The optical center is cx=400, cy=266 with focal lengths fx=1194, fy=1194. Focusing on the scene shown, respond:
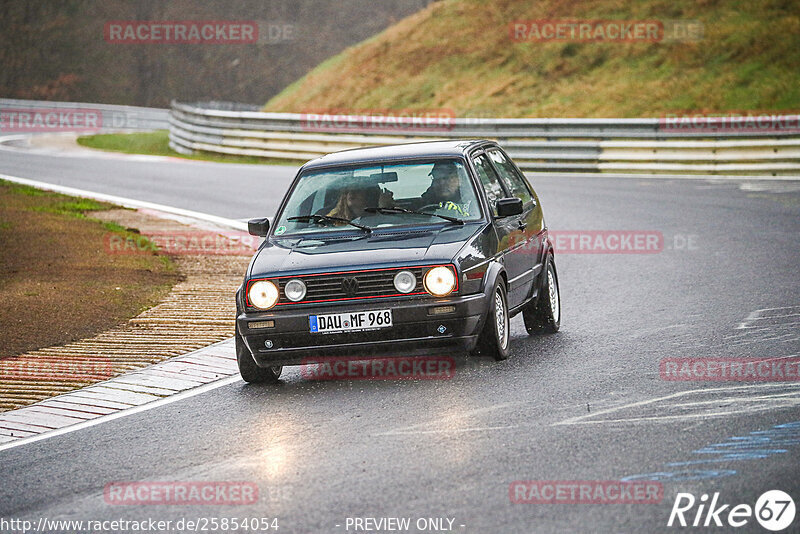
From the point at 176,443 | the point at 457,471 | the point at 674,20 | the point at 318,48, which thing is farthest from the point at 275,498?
the point at 318,48

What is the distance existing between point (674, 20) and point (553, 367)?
102 feet

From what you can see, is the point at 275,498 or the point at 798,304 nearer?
the point at 275,498

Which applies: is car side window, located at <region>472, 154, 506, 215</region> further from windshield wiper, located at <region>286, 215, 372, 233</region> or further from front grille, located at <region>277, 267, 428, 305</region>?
front grille, located at <region>277, 267, 428, 305</region>

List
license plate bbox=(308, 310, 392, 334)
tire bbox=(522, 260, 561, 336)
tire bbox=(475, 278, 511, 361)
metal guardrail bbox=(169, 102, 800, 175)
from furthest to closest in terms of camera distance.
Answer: metal guardrail bbox=(169, 102, 800, 175) < tire bbox=(522, 260, 561, 336) < tire bbox=(475, 278, 511, 361) < license plate bbox=(308, 310, 392, 334)

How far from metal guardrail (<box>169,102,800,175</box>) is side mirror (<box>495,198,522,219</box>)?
1471cm

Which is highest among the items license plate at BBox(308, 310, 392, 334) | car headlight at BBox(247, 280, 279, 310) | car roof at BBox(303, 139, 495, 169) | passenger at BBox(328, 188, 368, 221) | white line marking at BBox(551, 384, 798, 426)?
car roof at BBox(303, 139, 495, 169)

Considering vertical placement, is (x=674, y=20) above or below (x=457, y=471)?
above

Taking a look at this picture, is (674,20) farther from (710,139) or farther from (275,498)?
(275,498)

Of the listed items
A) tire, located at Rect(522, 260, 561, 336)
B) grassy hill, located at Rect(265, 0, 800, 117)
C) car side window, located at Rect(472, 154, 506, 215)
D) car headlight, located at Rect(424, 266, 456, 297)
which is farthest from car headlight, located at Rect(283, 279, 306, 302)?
grassy hill, located at Rect(265, 0, 800, 117)

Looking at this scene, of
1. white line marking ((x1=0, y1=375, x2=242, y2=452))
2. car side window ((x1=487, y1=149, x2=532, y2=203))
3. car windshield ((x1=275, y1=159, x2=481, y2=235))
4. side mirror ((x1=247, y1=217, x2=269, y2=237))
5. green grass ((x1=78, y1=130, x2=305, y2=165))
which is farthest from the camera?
green grass ((x1=78, y1=130, x2=305, y2=165))

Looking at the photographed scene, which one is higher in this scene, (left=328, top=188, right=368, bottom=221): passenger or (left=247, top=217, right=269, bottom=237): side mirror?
(left=328, top=188, right=368, bottom=221): passenger

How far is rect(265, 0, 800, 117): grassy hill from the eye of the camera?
31.3m

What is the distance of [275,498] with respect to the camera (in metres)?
5.62

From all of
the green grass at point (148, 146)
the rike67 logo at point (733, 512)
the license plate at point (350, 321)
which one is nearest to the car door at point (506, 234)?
the license plate at point (350, 321)
